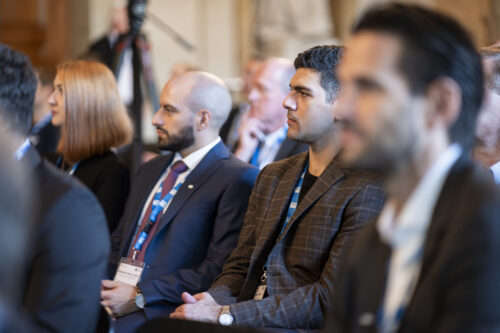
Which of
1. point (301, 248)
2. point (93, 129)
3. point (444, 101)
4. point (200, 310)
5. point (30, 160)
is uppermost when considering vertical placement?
point (444, 101)

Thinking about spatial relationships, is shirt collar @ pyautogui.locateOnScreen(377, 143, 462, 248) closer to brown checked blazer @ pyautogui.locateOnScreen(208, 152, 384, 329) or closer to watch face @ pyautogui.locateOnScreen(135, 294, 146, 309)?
brown checked blazer @ pyautogui.locateOnScreen(208, 152, 384, 329)

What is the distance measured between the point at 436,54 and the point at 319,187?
1124 mm

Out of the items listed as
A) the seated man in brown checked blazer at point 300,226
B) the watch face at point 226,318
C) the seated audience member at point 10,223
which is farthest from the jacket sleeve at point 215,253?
the seated audience member at point 10,223

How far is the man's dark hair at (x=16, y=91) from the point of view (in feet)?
5.74

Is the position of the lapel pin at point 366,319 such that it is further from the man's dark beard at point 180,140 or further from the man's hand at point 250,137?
the man's hand at point 250,137

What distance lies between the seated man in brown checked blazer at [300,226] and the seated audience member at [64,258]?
651 mm

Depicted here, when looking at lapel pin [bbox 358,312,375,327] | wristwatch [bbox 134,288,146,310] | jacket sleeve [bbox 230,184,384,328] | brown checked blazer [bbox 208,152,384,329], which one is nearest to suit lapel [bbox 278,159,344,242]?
brown checked blazer [bbox 208,152,384,329]

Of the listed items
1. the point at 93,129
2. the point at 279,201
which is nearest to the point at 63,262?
the point at 279,201

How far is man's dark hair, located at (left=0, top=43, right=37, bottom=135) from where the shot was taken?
175cm

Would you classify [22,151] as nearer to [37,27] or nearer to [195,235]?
[195,235]

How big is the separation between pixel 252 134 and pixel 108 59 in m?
2.12

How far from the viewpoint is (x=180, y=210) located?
9.10ft

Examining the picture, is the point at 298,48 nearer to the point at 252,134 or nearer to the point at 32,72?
the point at 252,134

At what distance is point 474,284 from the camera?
106cm
